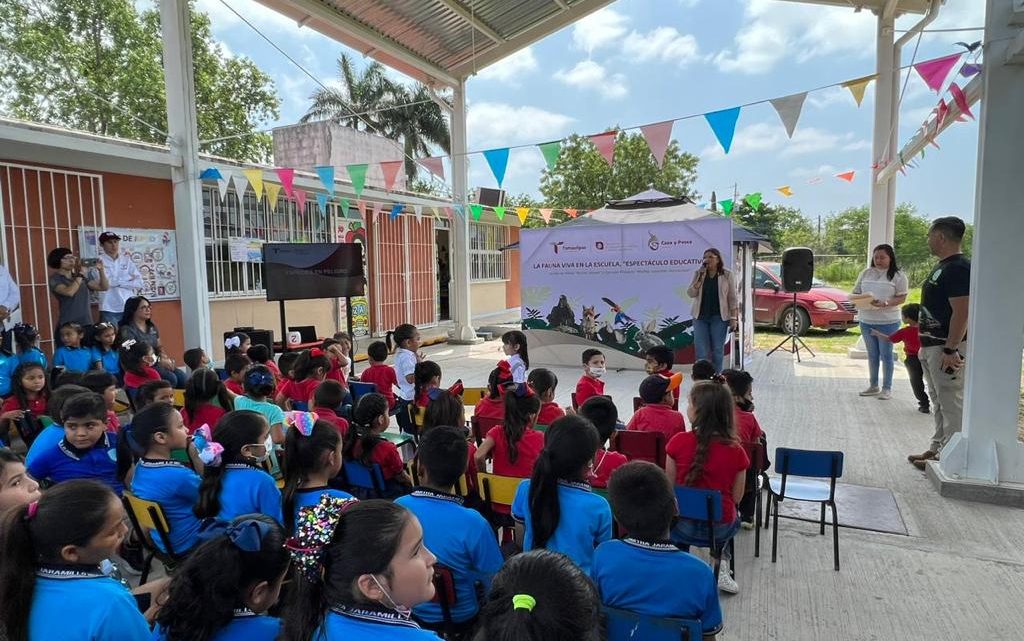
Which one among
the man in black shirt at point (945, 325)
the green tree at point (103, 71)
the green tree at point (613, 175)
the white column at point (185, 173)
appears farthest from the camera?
the green tree at point (613, 175)

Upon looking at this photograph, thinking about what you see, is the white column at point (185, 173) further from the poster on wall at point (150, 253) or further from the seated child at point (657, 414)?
the seated child at point (657, 414)

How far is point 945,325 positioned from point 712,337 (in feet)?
8.88

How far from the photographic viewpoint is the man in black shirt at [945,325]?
156 inches

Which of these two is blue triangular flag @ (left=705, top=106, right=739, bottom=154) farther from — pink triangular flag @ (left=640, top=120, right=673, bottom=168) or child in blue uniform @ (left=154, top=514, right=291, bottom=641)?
child in blue uniform @ (left=154, top=514, right=291, bottom=641)

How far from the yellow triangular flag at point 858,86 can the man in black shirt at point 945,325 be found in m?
1.62

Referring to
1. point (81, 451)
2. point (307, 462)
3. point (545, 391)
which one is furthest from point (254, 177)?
point (307, 462)

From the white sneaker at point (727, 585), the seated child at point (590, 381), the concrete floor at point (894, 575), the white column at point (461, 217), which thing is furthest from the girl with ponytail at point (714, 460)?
the white column at point (461, 217)

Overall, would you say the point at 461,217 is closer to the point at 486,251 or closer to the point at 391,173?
the point at 391,173

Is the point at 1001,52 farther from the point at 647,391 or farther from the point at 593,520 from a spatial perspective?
the point at 593,520

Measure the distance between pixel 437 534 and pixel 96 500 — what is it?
0.91 m

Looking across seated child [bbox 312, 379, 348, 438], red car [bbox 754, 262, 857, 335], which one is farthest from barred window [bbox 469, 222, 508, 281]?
seated child [bbox 312, 379, 348, 438]

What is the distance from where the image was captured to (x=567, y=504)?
2016mm

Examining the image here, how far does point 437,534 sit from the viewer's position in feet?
6.07

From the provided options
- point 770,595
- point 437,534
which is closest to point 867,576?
point 770,595
